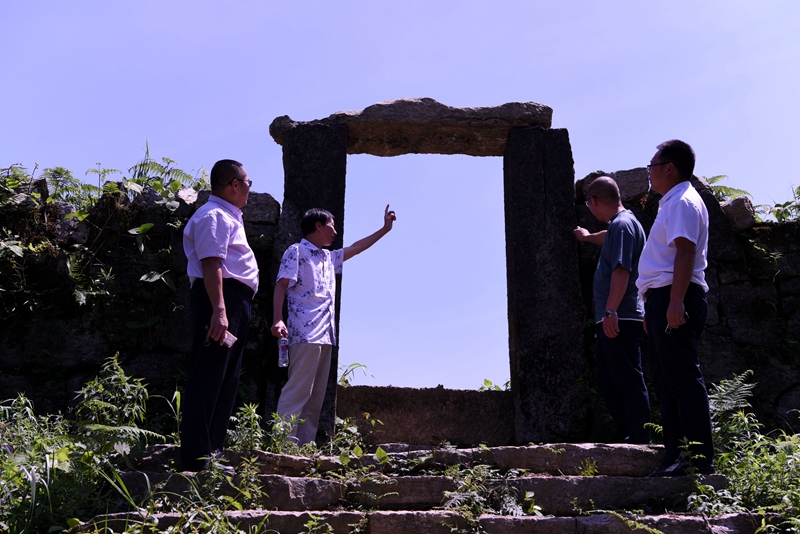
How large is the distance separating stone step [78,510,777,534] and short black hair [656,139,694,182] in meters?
1.87

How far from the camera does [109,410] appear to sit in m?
4.30

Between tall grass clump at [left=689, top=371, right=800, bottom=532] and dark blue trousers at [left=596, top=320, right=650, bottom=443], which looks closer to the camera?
tall grass clump at [left=689, top=371, right=800, bottom=532]

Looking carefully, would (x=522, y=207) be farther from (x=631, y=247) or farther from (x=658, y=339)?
(x=658, y=339)

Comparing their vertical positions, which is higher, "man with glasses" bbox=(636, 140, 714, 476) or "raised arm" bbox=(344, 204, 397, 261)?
"raised arm" bbox=(344, 204, 397, 261)

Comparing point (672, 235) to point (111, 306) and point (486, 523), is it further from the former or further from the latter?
point (111, 306)

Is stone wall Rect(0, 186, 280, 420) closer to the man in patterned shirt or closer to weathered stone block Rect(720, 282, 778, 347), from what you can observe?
the man in patterned shirt

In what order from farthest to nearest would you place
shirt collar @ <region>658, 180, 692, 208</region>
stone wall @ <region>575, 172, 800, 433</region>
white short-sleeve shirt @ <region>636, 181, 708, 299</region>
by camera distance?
stone wall @ <region>575, 172, 800, 433</region> < shirt collar @ <region>658, 180, 692, 208</region> < white short-sleeve shirt @ <region>636, 181, 708, 299</region>

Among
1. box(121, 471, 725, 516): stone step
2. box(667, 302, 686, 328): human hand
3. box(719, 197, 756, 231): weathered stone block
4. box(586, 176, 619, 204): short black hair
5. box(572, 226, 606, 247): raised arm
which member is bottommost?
box(121, 471, 725, 516): stone step

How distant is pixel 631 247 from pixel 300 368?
2347mm

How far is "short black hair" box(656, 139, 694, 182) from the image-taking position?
4426 millimetres

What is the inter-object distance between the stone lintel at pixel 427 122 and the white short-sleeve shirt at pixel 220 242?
8.17ft

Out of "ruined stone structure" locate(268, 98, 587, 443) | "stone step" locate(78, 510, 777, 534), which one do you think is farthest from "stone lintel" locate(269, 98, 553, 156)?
"stone step" locate(78, 510, 777, 534)

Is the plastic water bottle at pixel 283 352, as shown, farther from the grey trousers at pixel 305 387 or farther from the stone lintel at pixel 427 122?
the stone lintel at pixel 427 122

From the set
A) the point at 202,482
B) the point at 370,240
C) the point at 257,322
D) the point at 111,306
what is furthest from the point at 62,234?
the point at 202,482
